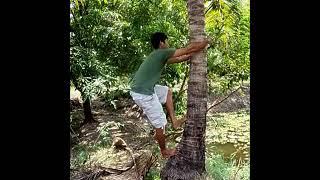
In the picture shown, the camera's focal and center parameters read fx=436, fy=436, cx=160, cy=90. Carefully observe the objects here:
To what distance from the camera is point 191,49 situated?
4.97m

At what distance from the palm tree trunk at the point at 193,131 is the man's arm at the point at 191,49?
0.66ft

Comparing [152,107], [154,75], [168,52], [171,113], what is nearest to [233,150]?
[171,113]

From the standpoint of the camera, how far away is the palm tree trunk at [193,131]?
5.28 m

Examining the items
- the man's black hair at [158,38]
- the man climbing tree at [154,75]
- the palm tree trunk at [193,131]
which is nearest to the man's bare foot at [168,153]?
the palm tree trunk at [193,131]

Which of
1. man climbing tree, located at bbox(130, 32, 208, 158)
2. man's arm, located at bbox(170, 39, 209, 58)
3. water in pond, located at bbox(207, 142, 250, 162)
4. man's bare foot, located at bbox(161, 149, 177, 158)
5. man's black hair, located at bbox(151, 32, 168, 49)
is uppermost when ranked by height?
man's black hair, located at bbox(151, 32, 168, 49)

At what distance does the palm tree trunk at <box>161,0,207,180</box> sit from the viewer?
17.3ft

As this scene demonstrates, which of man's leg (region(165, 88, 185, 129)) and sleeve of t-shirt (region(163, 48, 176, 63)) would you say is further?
man's leg (region(165, 88, 185, 129))

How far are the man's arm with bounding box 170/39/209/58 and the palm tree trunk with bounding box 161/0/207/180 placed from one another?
0.20 meters

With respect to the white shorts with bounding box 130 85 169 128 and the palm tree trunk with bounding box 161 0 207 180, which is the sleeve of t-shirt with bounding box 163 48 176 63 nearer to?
the palm tree trunk with bounding box 161 0 207 180

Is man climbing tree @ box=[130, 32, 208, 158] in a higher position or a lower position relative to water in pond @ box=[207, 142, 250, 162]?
higher

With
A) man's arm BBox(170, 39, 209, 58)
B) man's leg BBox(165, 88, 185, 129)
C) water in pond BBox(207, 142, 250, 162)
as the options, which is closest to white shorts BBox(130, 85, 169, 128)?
man's leg BBox(165, 88, 185, 129)

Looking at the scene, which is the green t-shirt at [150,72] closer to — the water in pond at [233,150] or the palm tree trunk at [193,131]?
the palm tree trunk at [193,131]
